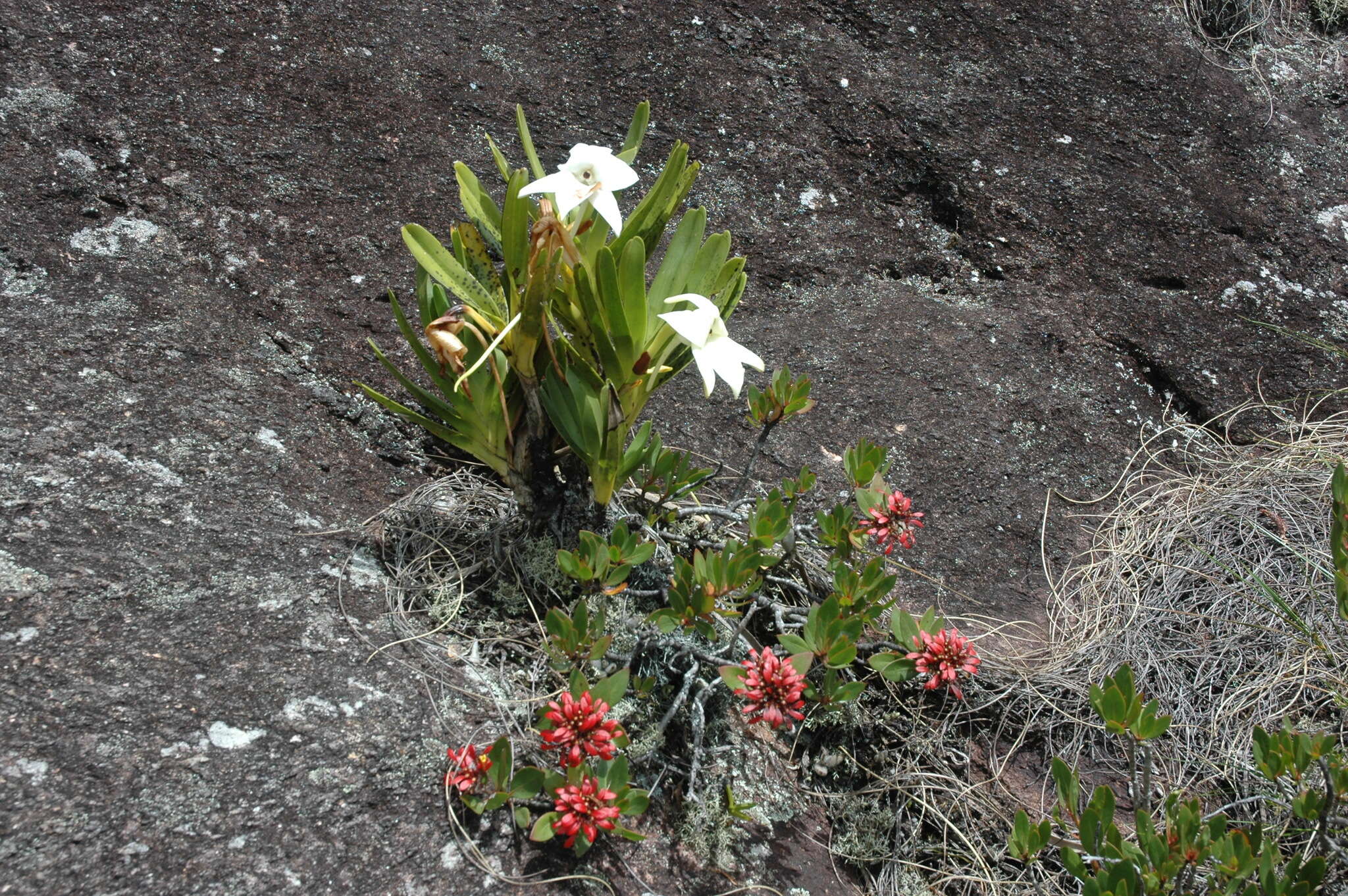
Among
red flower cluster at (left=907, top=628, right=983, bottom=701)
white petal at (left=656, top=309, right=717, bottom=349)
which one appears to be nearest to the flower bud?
white petal at (left=656, top=309, right=717, bottom=349)

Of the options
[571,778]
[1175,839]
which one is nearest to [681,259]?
[571,778]

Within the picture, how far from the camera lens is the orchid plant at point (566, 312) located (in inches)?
55.6

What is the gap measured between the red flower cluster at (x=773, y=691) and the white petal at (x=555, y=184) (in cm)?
77

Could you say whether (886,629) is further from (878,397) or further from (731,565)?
(878,397)

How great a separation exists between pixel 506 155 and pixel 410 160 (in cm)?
27

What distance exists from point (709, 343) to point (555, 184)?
33cm

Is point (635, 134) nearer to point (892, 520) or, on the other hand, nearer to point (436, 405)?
Answer: point (436, 405)

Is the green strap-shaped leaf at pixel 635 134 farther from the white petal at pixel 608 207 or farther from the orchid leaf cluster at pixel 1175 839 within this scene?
the orchid leaf cluster at pixel 1175 839

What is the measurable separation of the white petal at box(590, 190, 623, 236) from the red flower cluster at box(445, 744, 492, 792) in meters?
0.79

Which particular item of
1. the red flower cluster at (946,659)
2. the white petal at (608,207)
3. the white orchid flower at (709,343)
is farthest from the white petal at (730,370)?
the red flower cluster at (946,659)

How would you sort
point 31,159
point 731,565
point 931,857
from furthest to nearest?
point 31,159 → point 931,857 → point 731,565

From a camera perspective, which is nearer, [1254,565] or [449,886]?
[449,886]

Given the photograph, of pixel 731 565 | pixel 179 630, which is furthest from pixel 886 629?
pixel 179 630

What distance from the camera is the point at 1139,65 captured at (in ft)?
10.1
